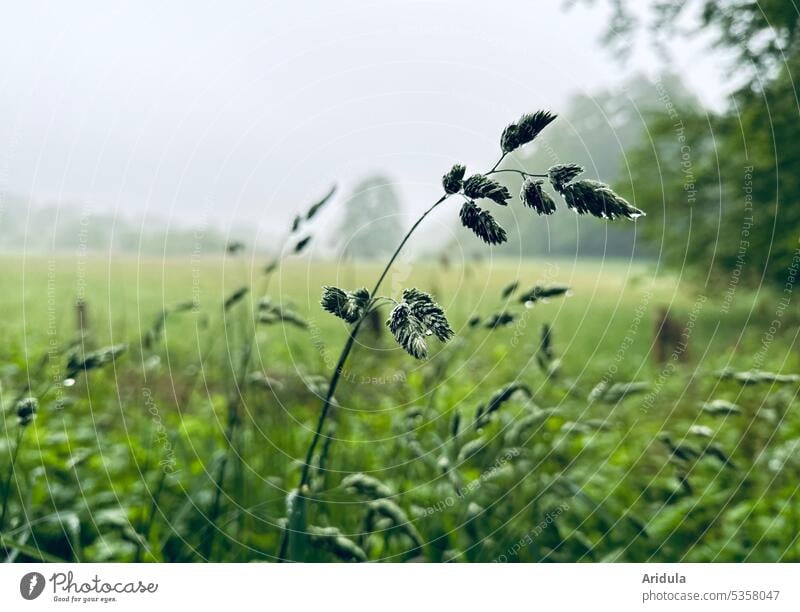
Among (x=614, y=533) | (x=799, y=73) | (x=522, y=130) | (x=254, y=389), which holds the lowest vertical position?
(x=614, y=533)

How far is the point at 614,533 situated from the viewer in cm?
149

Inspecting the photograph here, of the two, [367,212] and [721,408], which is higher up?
[367,212]

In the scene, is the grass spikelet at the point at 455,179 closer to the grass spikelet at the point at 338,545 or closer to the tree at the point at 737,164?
the grass spikelet at the point at 338,545

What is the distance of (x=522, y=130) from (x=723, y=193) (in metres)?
3.36

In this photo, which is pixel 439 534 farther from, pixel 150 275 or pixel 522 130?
pixel 150 275
